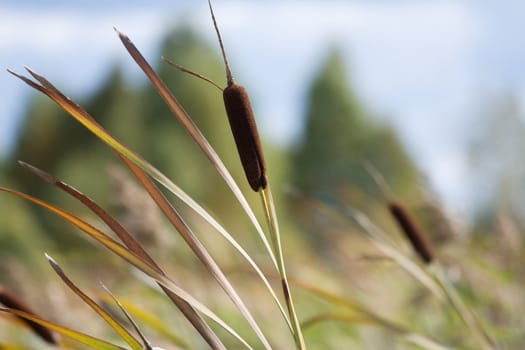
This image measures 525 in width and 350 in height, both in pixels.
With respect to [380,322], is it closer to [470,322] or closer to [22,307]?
[470,322]

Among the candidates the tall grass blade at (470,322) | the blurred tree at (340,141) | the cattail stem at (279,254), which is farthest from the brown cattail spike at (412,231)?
the blurred tree at (340,141)

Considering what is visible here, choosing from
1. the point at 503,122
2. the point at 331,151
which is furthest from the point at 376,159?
the point at 503,122

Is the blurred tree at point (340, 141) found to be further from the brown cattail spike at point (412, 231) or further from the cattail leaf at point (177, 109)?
the cattail leaf at point (177, 109)

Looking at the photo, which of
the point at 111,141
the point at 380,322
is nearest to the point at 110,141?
the point at 111,141

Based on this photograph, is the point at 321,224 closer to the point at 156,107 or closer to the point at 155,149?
the point at 155,149

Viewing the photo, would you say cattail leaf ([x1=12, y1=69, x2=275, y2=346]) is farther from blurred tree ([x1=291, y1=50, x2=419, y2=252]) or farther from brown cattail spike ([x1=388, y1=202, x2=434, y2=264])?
blurred tree ([x1=291, y1=50, x2=419, y2=252])

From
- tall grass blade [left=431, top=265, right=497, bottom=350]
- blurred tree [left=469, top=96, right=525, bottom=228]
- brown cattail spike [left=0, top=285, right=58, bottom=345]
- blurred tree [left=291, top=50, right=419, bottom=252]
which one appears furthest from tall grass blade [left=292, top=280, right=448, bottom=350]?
blurred tree [left=291, top=50, right=419, bottom=252]
